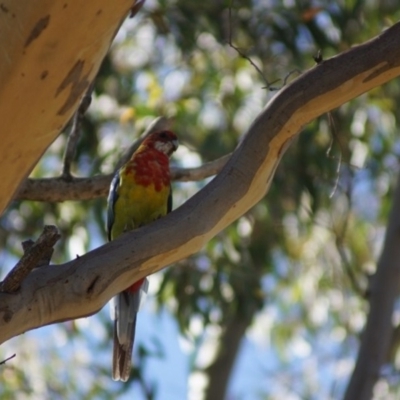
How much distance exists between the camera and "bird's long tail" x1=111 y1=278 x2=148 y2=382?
3.04 metres

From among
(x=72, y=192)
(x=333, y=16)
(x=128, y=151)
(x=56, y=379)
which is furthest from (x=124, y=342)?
(x=56, y=379)

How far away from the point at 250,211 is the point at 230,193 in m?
3.41

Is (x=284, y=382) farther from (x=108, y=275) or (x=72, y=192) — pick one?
(x=108, y=275)

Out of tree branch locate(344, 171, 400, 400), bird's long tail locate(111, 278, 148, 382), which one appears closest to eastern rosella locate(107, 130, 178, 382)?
bird's long tail locate(111, 278, 148, 382)

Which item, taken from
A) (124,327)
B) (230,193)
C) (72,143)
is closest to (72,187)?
(72,143)

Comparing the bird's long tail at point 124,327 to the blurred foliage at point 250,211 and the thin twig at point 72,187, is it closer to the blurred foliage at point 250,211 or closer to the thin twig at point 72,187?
the thin twig at point 72,187

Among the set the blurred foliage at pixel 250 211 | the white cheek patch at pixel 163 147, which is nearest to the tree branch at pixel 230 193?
the white cheek patch at pixel 163 147

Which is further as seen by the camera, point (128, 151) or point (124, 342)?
point (128, 151)

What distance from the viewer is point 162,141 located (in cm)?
428

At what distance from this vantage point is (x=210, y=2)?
19.0ft

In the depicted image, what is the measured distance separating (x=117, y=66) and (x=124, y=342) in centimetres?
375

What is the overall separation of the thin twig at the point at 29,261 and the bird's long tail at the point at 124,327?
791mm

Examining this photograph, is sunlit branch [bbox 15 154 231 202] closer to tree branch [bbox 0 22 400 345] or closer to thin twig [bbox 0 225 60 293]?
tree branch [bbox 0 22 400 345]

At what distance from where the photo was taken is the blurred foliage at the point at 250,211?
5.46 m
